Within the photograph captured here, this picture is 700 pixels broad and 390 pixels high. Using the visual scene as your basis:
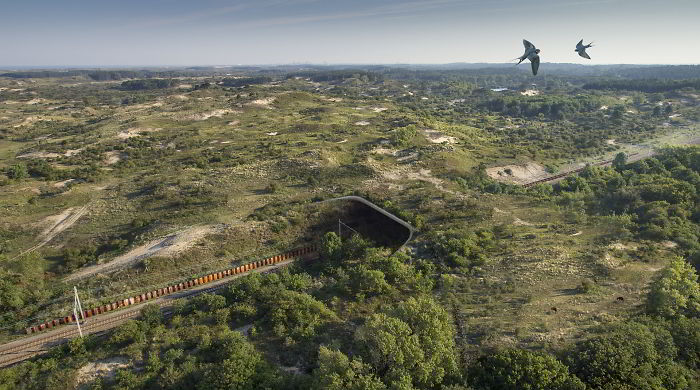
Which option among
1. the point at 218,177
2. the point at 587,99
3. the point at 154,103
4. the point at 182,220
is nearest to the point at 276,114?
the point at 154,103

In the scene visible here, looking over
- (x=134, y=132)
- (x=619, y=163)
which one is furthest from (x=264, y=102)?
(x=619, y=163)

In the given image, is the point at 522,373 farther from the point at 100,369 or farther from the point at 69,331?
the point at 69,331

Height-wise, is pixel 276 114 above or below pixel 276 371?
above

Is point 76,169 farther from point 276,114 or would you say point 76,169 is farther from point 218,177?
point 276,114

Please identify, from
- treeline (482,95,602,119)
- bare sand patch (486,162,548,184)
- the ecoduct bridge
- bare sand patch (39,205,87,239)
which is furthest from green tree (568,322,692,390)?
treeline (482,95,602,119)

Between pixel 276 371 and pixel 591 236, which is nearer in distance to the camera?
pixel 276 371

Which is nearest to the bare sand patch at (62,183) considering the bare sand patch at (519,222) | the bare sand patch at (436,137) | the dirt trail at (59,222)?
the dirt trail at (59,222)
